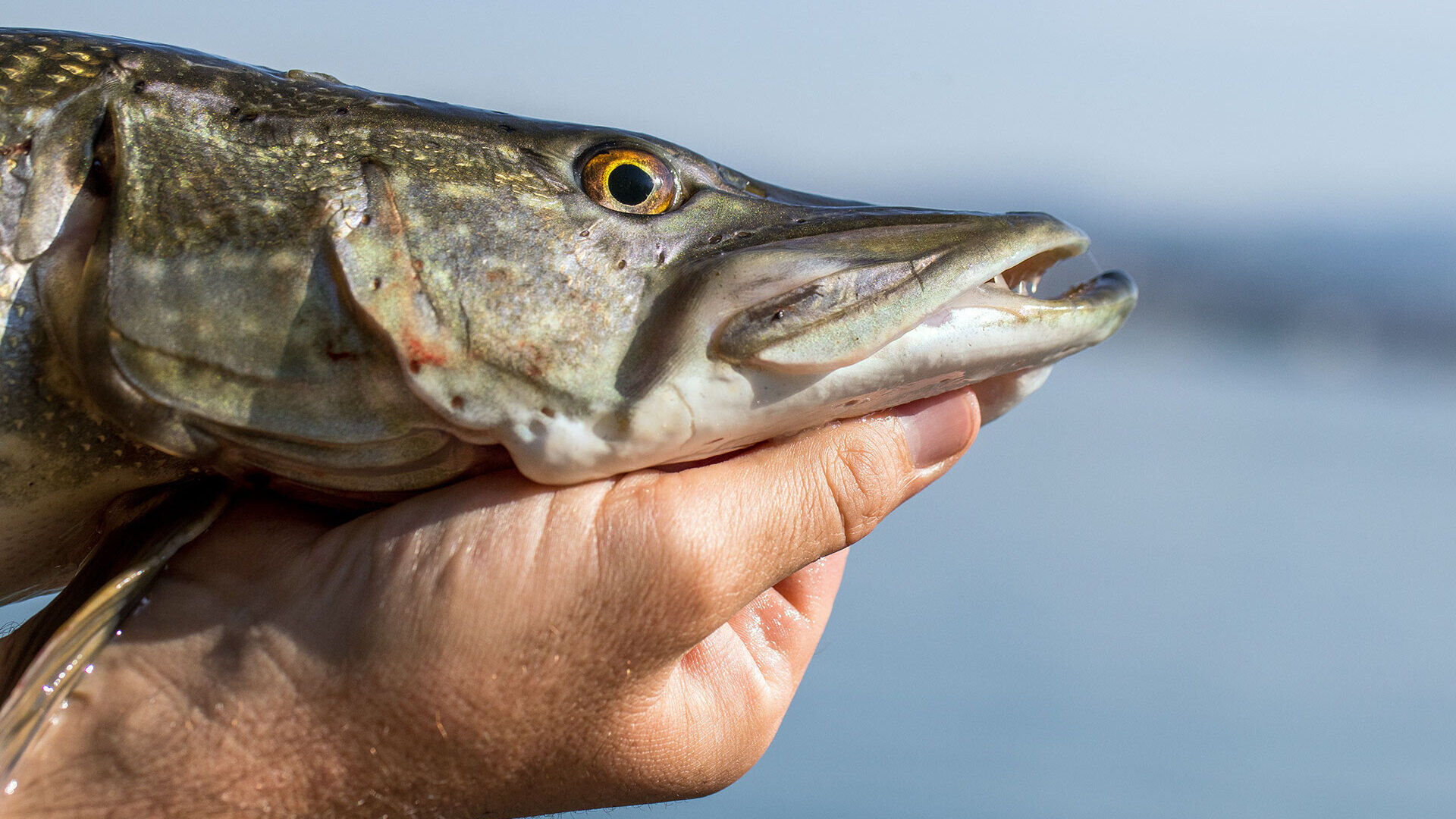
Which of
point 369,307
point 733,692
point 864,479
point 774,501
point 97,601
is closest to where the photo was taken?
point 369,307

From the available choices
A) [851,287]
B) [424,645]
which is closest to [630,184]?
[851,287]

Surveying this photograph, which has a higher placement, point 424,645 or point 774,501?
point 774,501

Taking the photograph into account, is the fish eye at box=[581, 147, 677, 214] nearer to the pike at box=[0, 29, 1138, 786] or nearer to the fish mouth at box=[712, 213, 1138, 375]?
the pike at box=[0, 29, 1138, 786]

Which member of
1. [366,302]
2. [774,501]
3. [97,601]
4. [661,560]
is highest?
[366,302]

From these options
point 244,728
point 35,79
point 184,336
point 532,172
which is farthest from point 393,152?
point 244,728

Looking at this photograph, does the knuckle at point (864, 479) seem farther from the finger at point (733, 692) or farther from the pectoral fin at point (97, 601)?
the pectoral fin at point (97, 601)

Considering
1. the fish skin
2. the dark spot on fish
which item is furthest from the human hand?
the dark spot on fish

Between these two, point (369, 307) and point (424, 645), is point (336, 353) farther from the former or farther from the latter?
point (424, 645)
